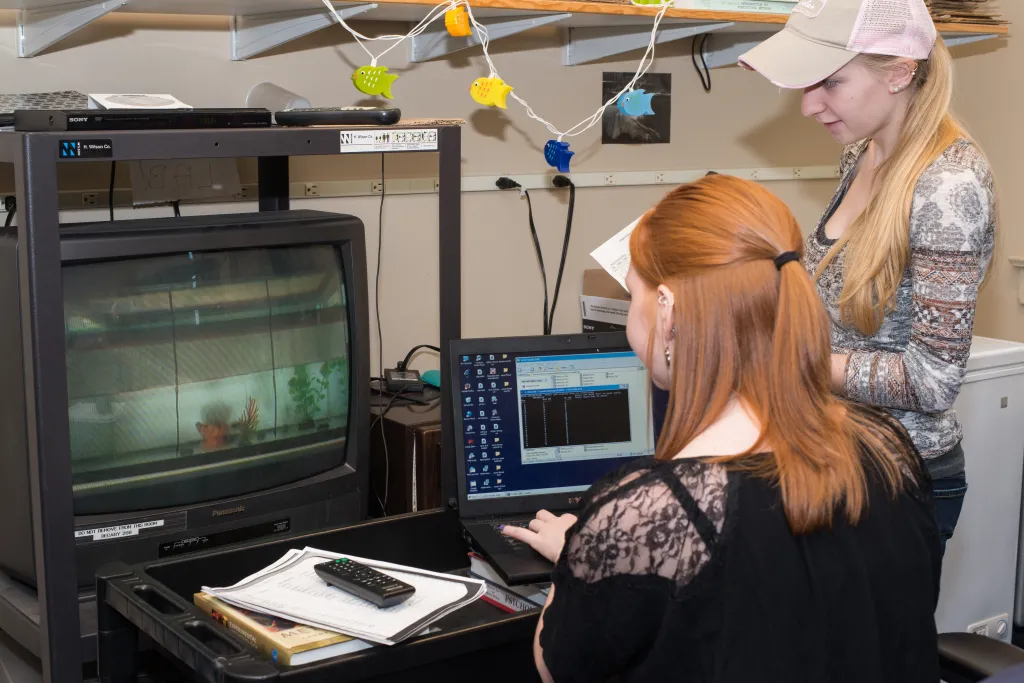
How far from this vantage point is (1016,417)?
240 cm

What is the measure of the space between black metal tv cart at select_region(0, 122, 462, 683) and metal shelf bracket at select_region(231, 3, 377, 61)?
570 mm

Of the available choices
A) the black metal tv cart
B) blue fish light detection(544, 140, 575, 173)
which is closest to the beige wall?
blue fish light detection(544, 140, 575, 173)

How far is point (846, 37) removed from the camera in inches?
59.4

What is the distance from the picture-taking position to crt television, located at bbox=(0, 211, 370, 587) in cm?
150

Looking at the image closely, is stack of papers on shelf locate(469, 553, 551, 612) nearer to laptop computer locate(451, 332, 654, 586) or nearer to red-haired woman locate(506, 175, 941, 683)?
laptop computer locate(451, 332, 654, 586)

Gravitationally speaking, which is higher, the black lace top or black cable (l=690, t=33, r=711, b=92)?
black cable (l=690, t=33, r=711, b=92)

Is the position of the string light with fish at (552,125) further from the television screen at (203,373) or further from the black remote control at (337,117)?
the television screen at (203,373)

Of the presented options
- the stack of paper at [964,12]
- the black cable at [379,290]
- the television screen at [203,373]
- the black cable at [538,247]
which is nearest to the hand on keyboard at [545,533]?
the television screen at [203,373]

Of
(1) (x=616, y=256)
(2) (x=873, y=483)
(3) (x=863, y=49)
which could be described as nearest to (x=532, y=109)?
(1) (x=616, y=256)

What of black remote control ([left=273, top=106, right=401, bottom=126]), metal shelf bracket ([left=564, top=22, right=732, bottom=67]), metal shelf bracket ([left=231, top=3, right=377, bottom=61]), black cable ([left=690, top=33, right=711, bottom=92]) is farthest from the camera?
black cable ([left=690, top=33, right=711, bottom=92])

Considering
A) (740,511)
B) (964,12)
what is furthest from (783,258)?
(964,12)

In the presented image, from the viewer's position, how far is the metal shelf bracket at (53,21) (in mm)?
1774

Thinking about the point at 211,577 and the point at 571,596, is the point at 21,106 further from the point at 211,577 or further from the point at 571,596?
the point at 571,596

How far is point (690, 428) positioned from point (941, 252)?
1.93ft
